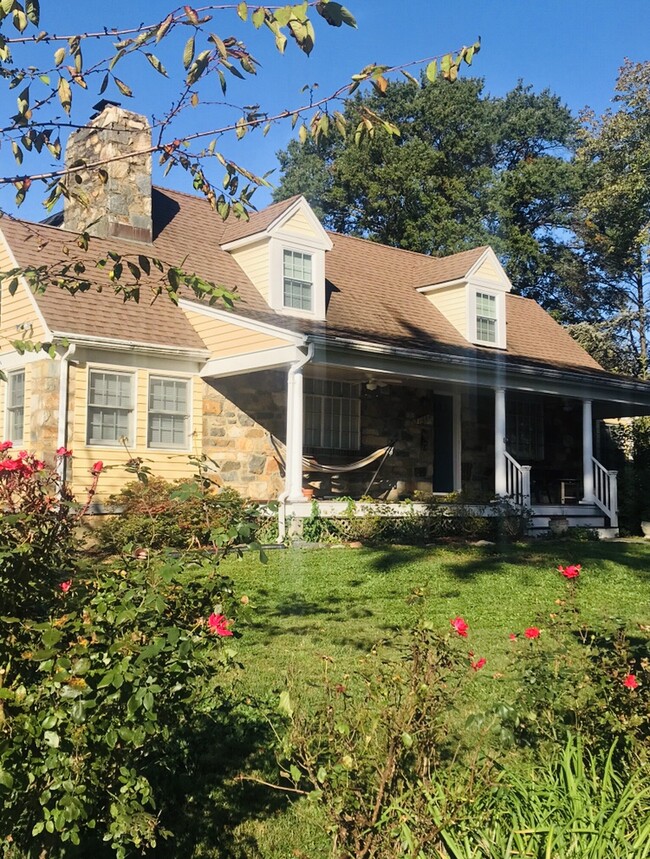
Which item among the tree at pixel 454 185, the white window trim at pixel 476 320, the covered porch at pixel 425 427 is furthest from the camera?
the tree at pixel 454 185

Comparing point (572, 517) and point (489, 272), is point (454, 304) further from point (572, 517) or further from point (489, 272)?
point (572, 517)

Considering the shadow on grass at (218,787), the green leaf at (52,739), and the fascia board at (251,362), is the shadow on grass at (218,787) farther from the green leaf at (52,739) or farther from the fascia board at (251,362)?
the fascia board at (251,362)

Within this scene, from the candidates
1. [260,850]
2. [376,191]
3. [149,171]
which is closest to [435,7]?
[260,850]

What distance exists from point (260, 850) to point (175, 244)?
13.1 metres

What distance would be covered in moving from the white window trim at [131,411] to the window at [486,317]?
24.7 feet

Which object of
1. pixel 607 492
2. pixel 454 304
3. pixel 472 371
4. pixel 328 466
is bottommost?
pixel 607 492

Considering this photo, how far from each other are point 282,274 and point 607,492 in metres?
7.17

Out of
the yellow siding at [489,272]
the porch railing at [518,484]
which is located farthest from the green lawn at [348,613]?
the yellow siding at [489,272]

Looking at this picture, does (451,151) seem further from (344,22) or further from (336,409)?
(344,22)

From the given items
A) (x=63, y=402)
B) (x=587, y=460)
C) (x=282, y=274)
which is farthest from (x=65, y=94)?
(x=587, y=460)

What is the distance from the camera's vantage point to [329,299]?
630 inches

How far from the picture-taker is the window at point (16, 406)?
13344 millimetres

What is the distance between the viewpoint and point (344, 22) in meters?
2.93

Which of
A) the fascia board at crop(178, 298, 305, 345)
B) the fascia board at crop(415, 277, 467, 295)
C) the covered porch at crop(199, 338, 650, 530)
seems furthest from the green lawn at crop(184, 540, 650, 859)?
the fascia board at crop(415, 277, 467, 295)
